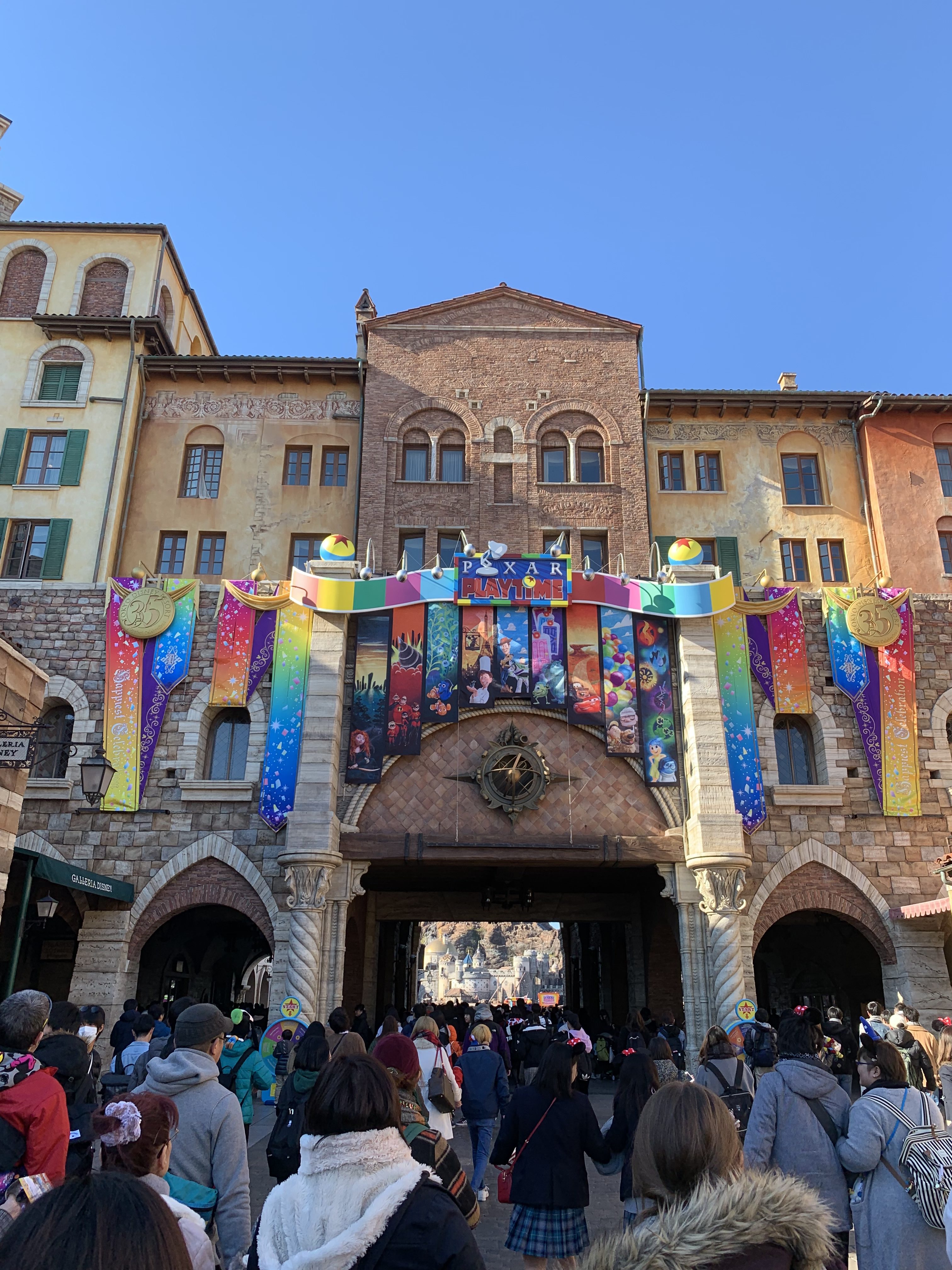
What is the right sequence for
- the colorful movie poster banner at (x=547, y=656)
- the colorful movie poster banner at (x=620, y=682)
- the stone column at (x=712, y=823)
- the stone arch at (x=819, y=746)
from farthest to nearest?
the stone arch at (x=819, y=746) → the colorful movie poster banner at (x=547, y=656) → the colorful movie poster banner at (x=620, y=682) → the stone column at (x=712, y=823)

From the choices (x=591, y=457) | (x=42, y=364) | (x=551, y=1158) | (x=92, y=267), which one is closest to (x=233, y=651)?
(x=591, y=457)

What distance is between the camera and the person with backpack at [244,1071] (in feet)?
24.8

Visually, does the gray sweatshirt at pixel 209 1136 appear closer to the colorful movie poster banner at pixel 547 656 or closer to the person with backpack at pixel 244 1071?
the person with backpack at pixel 244 1071

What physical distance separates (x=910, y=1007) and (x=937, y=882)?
106 inches

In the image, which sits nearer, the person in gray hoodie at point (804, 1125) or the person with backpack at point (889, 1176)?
the person with backpack at point (889, 1176)

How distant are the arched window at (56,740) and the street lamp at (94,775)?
20.0ft

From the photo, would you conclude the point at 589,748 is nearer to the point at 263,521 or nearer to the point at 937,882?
the point at 937,882

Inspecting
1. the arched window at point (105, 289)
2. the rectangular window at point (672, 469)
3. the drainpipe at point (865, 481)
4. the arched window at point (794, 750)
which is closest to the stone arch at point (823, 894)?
the arched window at point (794, 750)

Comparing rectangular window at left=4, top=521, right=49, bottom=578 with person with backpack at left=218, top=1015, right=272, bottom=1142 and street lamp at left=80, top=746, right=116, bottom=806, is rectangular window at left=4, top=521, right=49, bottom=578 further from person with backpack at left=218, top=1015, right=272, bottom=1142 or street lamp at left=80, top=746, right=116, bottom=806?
person with backpack at left=218, top=1015, right=272, bottom=1142

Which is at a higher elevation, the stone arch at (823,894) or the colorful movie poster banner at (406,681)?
the colorful movie poster banner at (406,681)

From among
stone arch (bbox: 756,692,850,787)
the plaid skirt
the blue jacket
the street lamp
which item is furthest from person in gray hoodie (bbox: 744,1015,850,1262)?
stone arch (bbox: 756,692,850,787)

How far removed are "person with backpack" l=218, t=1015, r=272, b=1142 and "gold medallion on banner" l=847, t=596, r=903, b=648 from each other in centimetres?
1706

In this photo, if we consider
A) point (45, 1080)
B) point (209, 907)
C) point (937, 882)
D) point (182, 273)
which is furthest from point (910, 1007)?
point (182, 273)

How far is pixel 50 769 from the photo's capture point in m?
20.8
